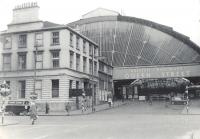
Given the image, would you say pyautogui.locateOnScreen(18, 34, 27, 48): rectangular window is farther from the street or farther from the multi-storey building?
the street

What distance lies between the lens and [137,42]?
88625 millimetres

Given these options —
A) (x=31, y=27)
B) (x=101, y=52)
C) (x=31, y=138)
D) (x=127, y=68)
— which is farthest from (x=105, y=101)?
(x=31, y=138)

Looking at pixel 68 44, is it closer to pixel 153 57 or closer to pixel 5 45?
pixel 5 45

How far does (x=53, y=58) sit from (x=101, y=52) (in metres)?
38.6

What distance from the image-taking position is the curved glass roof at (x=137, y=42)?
86.0 meters

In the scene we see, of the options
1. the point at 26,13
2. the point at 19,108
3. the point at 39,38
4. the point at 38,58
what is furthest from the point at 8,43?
the point at 19,108

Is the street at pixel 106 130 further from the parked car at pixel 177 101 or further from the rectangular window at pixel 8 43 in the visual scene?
the parked car at pixel 177 101

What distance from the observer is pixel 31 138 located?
16344 millimetres

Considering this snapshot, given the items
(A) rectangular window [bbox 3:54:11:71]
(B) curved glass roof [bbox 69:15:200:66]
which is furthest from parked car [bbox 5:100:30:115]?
(B) curved glass roof [bbox 69:15:200:66]

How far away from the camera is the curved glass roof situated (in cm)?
8600

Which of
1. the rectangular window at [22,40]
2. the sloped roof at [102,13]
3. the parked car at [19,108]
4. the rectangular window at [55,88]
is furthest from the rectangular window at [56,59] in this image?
the sloped roof at [102,13]

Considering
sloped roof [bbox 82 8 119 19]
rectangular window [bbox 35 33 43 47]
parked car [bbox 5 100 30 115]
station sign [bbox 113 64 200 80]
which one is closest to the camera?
parked car [bbox 5 100 30 115]

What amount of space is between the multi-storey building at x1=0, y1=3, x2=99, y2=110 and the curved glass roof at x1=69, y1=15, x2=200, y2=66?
33926mm

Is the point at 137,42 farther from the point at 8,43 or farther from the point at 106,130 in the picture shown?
the point at 106,130
